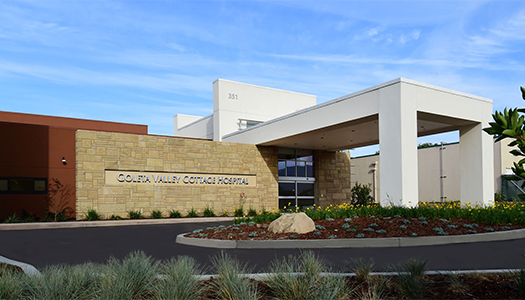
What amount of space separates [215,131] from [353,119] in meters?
14.8

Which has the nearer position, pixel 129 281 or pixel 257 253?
pixel 129 281

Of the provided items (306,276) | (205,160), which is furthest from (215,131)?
(306,276)

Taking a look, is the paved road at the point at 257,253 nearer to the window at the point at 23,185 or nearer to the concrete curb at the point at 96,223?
the concrete curb at the point at 96,223

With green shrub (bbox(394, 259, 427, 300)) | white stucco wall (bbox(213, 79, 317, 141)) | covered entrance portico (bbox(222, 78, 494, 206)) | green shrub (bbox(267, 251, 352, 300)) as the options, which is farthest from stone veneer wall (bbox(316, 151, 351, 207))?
green shrub (bbox(267, 251, 352, 300))

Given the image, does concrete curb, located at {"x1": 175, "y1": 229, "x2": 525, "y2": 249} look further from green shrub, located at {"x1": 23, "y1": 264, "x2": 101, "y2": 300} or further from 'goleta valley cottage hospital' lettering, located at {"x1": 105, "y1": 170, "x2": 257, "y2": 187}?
'goleta valley cottage hospital' lettering, located at {"x1": 105, "y1": 170, "x2": 257, "y2": 187}

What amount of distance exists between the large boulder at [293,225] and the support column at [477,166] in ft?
34.5

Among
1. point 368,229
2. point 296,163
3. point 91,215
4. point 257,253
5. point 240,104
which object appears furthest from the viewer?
point 240,104

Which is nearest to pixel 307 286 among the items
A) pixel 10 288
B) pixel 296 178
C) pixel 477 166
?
pixel 10 288

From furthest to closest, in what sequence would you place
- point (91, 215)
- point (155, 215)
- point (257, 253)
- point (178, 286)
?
point (155, 215) < point (91, 215) < point (257, 253) < point (178, 286)

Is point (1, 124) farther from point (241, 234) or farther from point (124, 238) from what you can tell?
point (241, 234)

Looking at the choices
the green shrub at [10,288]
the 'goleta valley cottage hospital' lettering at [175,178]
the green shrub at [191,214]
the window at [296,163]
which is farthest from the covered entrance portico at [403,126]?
the green shrub at [10,288]

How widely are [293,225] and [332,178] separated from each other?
61.8 ft

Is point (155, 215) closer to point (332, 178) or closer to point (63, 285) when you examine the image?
point (332, 178)

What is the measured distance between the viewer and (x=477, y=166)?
18.4 m
